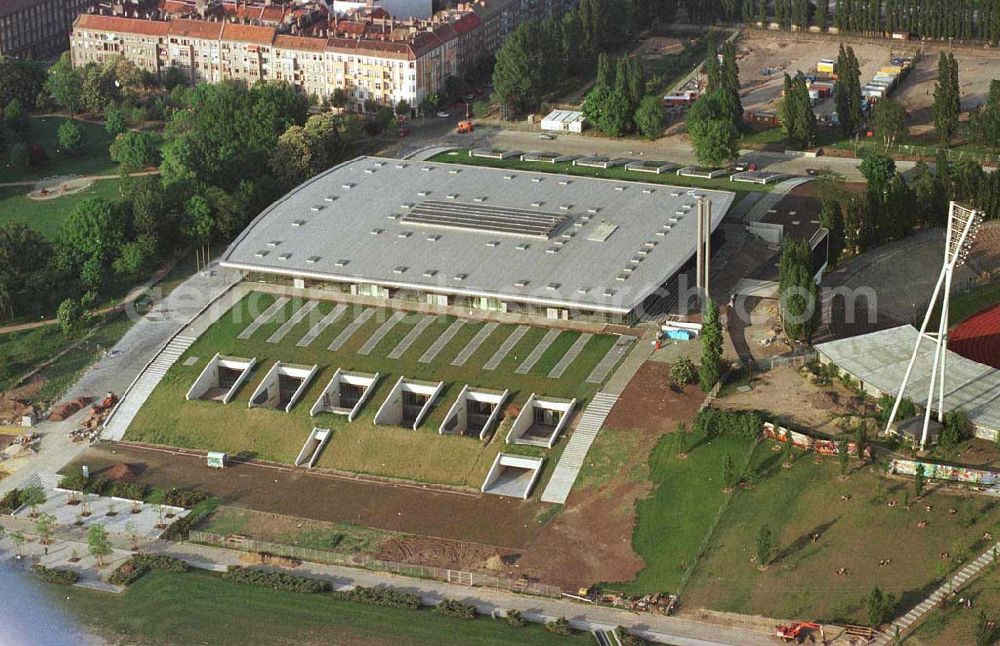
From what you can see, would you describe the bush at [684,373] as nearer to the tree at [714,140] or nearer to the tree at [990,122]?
the tree at [714,140]

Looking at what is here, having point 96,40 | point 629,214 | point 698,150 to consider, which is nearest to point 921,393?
point 629,214

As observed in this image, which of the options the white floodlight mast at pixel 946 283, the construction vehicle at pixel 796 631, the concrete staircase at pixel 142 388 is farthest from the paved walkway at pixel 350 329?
the construction vehicle at pixel 796 631

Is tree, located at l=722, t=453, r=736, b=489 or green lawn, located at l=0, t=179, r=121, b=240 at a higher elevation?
green lawn, located at l=0, t=179, r=121, b=240

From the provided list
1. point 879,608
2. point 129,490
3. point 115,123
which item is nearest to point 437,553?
point 129,490

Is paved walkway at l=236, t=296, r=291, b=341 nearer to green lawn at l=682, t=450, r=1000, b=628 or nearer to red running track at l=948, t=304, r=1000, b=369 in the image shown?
green lawn at l=682, t=450, r=1000, b=628

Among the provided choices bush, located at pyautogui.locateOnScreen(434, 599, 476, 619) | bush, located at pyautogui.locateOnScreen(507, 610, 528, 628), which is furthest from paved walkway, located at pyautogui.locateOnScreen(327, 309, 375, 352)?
bush, located at pyautogui.locateOnScreen(507, 610, 528, 628)
